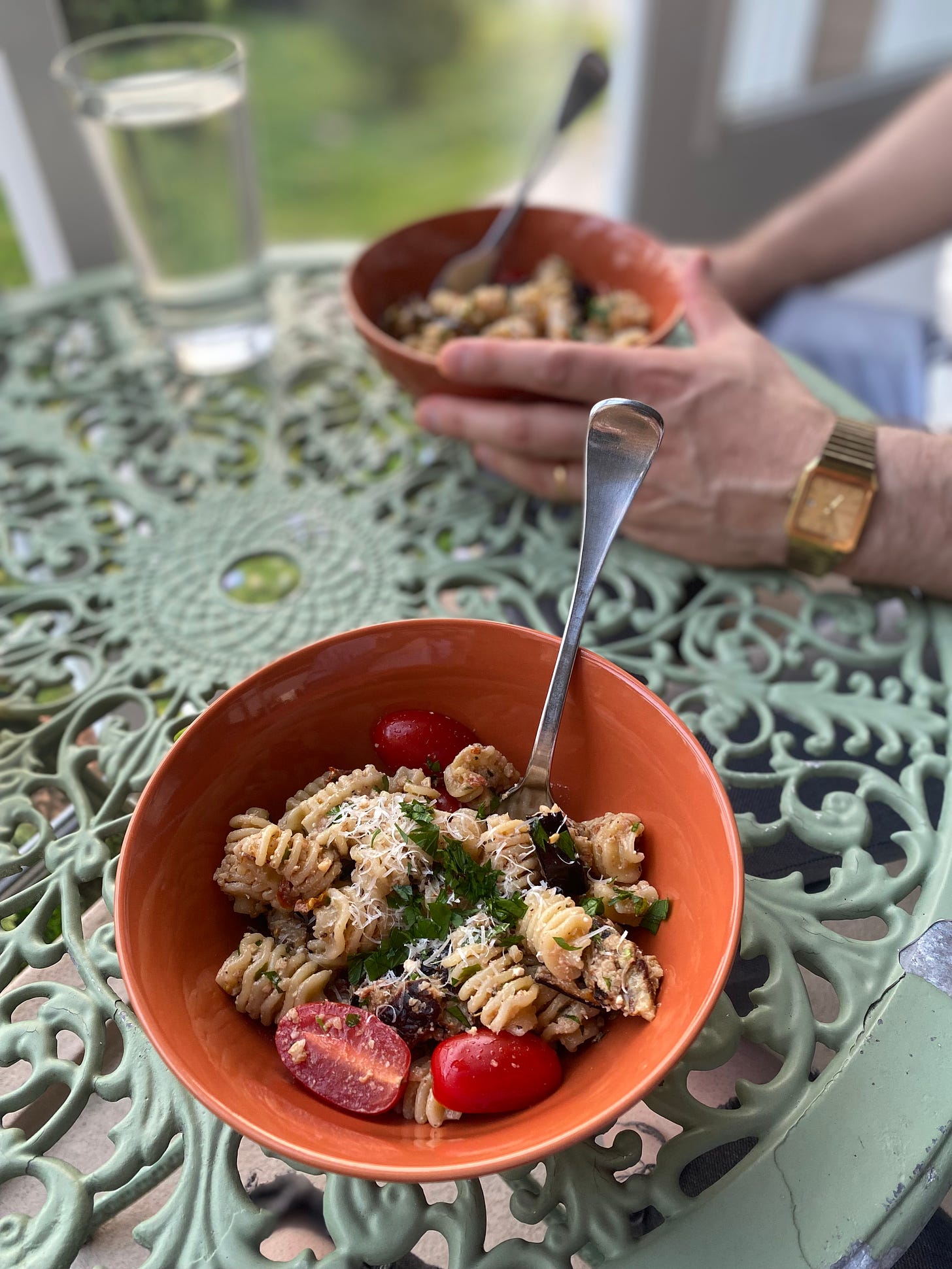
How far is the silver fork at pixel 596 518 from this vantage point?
916 mm

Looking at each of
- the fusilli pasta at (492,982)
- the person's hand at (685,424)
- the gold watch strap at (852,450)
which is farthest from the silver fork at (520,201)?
the fusilli pasta at (492,982)

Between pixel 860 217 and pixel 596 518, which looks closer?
pixel 596 518

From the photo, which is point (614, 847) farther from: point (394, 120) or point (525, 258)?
point (394, 120)

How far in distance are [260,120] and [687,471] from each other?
11.3 feet

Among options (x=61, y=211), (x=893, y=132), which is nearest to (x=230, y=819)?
(x=61, y=211)

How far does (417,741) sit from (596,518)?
274 mm

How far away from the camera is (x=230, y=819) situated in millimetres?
893

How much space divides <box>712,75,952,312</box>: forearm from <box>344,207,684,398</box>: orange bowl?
49 cm

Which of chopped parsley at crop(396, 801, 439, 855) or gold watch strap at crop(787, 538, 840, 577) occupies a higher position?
chopped parsley at crop(396, 801, 439, 855)

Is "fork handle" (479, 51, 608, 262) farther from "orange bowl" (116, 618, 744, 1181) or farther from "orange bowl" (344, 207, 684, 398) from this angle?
"orange bowl" (116, 618, 744, 1181)

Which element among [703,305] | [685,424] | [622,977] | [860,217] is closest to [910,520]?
[685,424]

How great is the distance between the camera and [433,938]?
2.70 feet

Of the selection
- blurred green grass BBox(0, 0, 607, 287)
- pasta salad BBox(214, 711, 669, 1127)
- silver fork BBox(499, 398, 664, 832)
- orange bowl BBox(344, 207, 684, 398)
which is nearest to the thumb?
orange bowl BBox(344, 207, 684, 398)

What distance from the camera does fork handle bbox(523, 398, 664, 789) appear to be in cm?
92
